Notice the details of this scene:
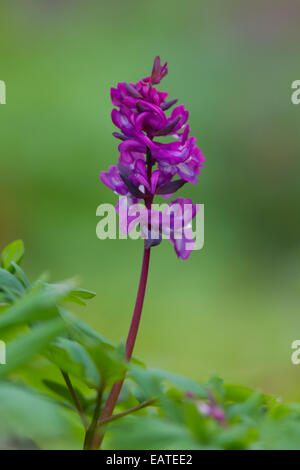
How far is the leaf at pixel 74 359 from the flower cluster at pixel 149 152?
0.14m

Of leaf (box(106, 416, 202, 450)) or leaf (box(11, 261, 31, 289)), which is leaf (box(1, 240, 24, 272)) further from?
leaf (box(106, 416, 202, 450))

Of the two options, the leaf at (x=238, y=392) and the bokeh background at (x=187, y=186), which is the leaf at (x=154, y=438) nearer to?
the leaf at (x=238, y=392)

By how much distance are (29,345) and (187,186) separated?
2.97 m

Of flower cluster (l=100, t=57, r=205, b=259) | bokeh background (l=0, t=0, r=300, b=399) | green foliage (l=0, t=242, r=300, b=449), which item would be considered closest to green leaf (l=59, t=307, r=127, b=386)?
green foliage (l=0, t=242, r=300, b=449)

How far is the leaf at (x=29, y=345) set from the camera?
1.14 ft

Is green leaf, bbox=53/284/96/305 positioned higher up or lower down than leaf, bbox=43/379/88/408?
higher up

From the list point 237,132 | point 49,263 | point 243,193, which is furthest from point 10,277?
point 237,132

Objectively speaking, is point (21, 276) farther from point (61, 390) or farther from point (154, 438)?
point (154, 438)

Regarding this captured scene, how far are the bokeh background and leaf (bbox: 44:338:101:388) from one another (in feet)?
5.10

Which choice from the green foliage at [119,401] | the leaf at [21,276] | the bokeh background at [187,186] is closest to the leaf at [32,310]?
the green foliage at [119,401]

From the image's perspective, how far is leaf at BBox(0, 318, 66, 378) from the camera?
0.35 metres

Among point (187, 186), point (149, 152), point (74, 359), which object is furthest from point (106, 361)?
point (187, 186)

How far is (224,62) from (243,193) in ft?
3.66

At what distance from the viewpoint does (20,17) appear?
14.3ft
